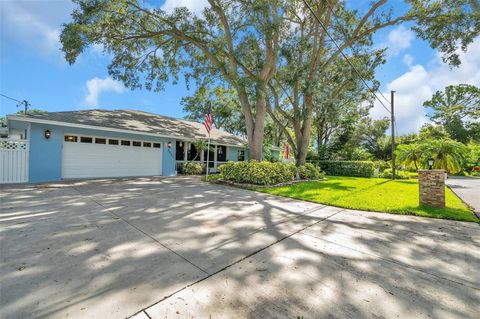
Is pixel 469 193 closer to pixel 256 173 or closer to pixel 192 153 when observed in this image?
pixel 256 173

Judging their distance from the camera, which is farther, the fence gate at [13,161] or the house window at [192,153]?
the house window at [192,153]

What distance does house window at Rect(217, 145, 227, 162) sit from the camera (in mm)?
16047

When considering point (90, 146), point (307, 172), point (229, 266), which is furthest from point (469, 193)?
point (90, 146)

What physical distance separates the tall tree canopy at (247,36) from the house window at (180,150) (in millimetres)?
3953

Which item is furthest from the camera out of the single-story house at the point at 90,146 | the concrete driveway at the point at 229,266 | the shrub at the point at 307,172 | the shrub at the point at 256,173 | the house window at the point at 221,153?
the house window at the point at 221,153

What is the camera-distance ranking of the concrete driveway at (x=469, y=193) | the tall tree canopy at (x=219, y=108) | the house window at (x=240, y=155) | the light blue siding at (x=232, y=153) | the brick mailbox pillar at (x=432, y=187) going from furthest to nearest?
the tall tree canopy at (x=219, y=108) < the house window at (x=240, y=155) < the light blue siding at (x=232, y=153) < the concrete driveway at (x=469, y=193) < the brick mailbox pillar at (x=432, y=187)

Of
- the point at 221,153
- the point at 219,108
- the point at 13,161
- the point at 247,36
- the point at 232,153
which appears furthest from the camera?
the point at 219,108

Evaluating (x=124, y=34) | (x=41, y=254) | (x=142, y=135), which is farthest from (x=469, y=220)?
(x=124, y=34)

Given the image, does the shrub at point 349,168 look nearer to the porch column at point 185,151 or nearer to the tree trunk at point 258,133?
the tree trunk at point 258,133

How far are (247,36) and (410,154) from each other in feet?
45.5

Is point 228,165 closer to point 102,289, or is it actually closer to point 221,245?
point 221,245

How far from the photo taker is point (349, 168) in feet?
60.3

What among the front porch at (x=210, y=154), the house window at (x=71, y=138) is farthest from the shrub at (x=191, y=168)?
the house window at (x=71, y=138)

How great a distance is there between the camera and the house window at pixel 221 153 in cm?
1605
